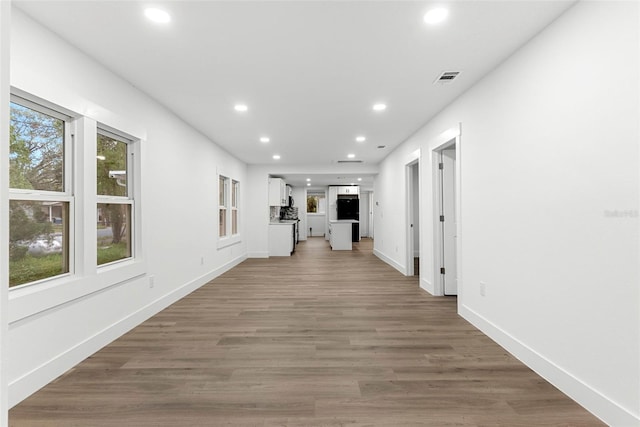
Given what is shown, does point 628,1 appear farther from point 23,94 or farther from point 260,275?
point 260,275

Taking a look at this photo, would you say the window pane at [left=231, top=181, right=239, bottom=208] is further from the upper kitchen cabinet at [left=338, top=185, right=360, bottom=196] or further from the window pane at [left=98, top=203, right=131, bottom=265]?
the upper kitchen cabinet at [left=338, top=185, right=360, bottom=196]

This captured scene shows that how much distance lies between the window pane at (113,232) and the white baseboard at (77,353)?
0.63 meters

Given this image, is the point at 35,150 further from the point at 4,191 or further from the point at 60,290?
the point at 4,191

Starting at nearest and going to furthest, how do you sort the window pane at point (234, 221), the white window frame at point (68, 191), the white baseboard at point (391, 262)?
the white window frame at point (68, 191), the white baseboard at point (391, 262), the window pane at point (234, 221)

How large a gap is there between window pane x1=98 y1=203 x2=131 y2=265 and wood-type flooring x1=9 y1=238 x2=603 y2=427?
2.59 feet

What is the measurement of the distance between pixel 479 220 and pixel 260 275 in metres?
4.03

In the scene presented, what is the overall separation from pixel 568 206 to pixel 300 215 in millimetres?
11526

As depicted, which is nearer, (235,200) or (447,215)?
(447,215)

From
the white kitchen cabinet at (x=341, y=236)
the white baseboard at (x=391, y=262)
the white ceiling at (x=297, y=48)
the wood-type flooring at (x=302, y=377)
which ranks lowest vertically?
the wood-type flooring at (x=302, y=377)

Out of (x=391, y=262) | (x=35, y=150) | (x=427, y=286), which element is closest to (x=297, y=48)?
(x=35, y=150)

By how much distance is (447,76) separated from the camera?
2.91 meters

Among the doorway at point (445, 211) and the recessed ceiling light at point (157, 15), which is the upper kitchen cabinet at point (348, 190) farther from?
the recessed ceiling light at point (157, 15)

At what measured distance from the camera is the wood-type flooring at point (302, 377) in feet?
5.78

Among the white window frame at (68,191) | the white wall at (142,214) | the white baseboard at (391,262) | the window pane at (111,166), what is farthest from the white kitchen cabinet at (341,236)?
the white window frame at (68,191)
